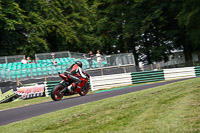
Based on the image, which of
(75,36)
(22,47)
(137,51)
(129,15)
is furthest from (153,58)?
(22,47)

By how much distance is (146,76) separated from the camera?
22.8m

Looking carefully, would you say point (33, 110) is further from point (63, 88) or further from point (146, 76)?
point (146, 76)

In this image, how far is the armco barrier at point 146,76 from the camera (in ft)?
73.6

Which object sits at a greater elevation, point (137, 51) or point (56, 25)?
point (56, 25)

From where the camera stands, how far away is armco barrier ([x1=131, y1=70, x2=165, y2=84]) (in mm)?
22422

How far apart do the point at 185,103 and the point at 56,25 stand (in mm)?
27447

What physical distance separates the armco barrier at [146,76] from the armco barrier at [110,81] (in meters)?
0.46

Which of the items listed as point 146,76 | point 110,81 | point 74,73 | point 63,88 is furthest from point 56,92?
point 146,76

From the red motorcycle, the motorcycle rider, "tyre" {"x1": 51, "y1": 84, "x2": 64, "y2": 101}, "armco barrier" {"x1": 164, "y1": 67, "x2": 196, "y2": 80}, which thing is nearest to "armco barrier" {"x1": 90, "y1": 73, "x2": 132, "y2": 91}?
"armco barrier" {"x1": 164, "y1": 67, "x2": 196, "y2": 80}

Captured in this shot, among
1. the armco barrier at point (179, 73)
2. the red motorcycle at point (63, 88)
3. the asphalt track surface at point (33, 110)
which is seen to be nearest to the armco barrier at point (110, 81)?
the armco barrier at point (179, 73)

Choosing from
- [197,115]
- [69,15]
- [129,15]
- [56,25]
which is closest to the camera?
[197,115]

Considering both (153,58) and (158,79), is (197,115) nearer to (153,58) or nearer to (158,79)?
(158,79)

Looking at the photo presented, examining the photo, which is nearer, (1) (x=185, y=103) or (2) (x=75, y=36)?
(1) (x=185, y=103)

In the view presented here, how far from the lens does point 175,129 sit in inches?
171
